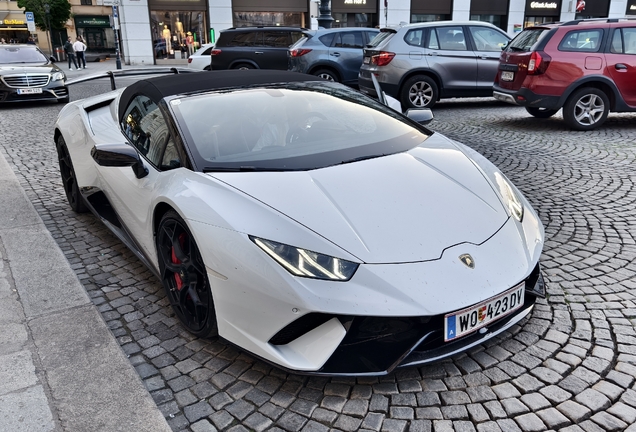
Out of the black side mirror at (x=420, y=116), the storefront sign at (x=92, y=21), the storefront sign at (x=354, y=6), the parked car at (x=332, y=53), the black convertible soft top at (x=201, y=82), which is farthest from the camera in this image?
the storefront sign at (x=92, y=21)

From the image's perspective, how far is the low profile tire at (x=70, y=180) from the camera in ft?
15.3

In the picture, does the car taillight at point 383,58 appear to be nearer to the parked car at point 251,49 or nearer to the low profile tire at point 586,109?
the low profile tire at point 586,109

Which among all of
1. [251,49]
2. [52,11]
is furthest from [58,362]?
→ [52,11]

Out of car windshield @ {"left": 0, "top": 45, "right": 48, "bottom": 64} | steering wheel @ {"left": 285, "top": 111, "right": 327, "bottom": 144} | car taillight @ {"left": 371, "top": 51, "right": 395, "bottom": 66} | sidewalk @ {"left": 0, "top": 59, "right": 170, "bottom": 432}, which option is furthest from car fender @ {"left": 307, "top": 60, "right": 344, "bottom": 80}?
sidewalk @ {"left": 0, "top": 59, "right": 170, "bottom": 432}

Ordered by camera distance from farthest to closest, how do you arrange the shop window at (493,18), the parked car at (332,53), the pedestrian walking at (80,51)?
1. the shop window at (493,18)
2. the pedestrian walking at (80,51)
3. the parked car at (332,53)

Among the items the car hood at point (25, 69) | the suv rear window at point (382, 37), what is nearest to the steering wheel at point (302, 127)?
the suv rear window at point (382, 37)

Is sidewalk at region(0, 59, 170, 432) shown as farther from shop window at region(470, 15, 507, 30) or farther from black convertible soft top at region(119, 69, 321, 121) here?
shop window at region(470, 15, 507, 30)

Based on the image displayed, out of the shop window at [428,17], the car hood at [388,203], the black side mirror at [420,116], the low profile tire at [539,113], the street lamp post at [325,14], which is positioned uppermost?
the shop window at [428,17]

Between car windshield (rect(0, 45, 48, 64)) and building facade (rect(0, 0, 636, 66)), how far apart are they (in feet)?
52.9

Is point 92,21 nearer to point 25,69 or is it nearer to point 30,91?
point 25,69

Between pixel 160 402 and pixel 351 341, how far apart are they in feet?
2.91

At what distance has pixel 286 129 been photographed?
10.5ft

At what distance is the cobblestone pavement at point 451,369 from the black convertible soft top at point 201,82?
3.88 feet

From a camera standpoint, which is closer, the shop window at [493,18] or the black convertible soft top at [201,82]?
the black convertible soft top at [201,82]
